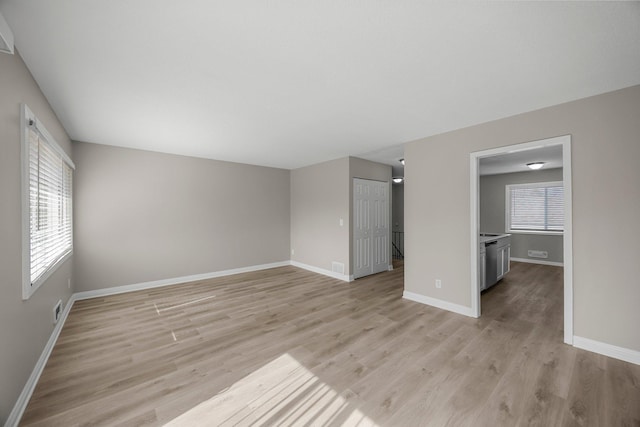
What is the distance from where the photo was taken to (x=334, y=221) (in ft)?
17.6

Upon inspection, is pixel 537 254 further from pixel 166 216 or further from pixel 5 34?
pixel 5 34

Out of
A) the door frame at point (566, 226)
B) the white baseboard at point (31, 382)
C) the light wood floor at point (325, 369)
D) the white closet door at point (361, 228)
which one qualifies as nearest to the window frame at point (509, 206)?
the light wood floor at point (325, 369)

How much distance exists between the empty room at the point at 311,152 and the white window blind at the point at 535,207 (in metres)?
2.69

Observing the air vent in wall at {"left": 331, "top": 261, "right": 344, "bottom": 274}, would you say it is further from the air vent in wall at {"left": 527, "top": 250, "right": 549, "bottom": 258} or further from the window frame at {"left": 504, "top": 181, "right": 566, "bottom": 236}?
the air vent in wall at {"left": 527, "top": 250, "right": 549, "bottom": 258}

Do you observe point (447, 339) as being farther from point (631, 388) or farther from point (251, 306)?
point (251, 306)

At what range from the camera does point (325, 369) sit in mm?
2188

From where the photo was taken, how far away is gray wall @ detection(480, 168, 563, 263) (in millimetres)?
6387

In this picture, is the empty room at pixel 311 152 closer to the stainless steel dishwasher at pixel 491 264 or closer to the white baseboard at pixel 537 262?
the stainless steel dishwasher at pixel 491 264

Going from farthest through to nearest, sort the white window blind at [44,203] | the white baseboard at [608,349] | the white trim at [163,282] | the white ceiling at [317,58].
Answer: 1. the white trim at [163,282]
2. the white baseboard at [608,349]
3. the white window blind at [44,203]
4. the white ceiling at [317,58]

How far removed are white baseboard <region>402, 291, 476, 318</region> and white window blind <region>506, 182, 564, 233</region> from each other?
517 centimetres

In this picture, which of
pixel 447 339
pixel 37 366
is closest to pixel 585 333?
pixel 447 339

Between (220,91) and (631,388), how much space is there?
14.0 ft

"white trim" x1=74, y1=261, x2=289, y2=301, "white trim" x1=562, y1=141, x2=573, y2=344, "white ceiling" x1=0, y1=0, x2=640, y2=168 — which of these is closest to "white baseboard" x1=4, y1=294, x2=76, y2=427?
"white trim" x1=74, y1=261, x2=289, y2=301

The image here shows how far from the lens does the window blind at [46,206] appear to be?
2.12m
